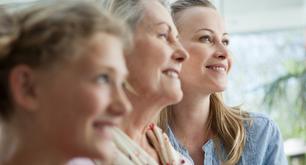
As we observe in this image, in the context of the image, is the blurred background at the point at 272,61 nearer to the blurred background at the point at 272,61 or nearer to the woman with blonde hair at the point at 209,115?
the blurred background at the point at 272,61

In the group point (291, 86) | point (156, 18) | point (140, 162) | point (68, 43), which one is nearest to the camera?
point (68, 43)

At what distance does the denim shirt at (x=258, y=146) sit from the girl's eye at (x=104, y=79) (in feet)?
2.59

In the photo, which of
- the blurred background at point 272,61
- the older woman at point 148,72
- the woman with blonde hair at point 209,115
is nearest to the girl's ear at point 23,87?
the older woman at point 148,72

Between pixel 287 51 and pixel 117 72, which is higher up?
pixel 287 51

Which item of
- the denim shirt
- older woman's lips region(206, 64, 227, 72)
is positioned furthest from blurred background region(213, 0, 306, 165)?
older woman's lips region(206, 64, 227, 72)

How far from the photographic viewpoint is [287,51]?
3.12 meters

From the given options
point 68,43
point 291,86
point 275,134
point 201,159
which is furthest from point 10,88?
point 291,86

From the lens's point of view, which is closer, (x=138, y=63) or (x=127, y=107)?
(x=127, y=107)

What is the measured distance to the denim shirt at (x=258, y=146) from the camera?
165cm

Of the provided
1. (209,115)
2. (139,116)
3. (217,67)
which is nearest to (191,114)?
(209,115)

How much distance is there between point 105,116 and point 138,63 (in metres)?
0.42

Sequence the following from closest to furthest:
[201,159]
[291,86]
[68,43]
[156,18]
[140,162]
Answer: [68,43] → [140,162] → [156,18] → [201,159] → [291,86]

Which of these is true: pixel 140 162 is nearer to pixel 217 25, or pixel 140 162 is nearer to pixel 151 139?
pixel 151 139

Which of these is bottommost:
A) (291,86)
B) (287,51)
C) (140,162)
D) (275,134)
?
(140,162)
